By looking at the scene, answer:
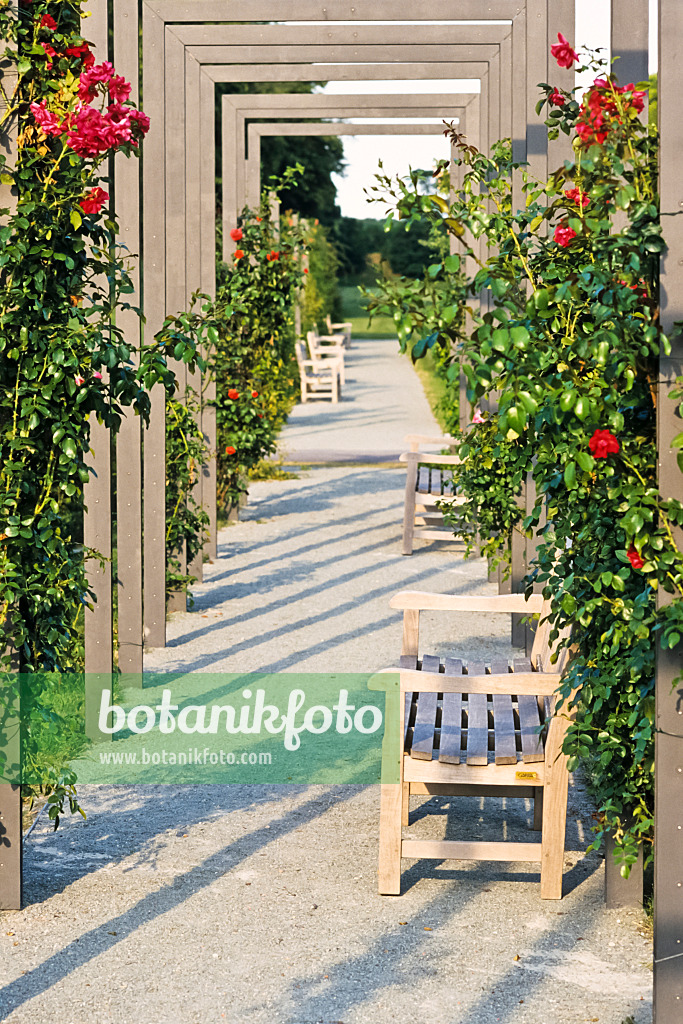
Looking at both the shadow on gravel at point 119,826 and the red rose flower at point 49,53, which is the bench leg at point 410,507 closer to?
the shadow on gravel at point 119,826

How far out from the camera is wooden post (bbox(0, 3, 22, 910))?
10.8ft

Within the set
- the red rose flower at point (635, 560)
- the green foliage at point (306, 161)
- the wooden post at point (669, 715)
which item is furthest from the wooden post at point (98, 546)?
the green foliage at point (306, 161)

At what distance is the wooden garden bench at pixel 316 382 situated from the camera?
20.2 meters

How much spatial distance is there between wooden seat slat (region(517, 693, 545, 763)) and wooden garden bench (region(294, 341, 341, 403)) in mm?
15973

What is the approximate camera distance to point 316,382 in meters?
20.7

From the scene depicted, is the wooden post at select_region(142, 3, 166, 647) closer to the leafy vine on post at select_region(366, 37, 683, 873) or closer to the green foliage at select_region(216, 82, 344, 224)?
the leafy vine on post at select_region(366, 37, 683, 873)

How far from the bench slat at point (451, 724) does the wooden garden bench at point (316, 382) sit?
1582cm

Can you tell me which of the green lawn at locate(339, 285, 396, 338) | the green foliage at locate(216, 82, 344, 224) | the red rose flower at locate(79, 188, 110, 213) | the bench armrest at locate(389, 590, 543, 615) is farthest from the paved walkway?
the green lawn at locate(339, 285, 396, 338)

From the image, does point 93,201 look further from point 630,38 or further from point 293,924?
point 293,924

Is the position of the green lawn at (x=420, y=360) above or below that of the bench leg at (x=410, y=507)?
above

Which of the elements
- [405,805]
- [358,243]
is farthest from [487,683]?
[358,243]

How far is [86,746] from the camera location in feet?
16.3

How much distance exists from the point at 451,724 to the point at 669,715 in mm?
1293

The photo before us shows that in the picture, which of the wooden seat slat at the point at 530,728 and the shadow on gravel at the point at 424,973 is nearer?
the shadow on gravel at the point at 424,973
